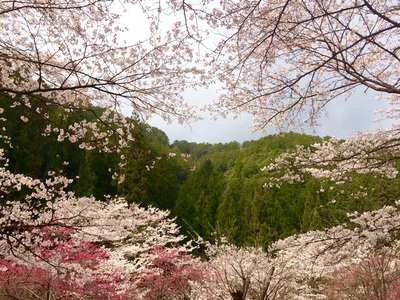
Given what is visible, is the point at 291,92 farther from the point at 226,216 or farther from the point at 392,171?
the point at 226,216

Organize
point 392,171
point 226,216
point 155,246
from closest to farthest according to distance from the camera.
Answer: point 392,171 → point 155,246 → point 226,216

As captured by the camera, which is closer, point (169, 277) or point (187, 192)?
point (169, 277)

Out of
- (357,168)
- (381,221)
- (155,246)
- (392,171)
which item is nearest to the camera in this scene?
(381,221)

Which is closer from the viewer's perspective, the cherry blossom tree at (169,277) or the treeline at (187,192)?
the cherry blossom tree at (169,277)

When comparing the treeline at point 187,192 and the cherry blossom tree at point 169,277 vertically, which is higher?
the treeline at point 187,192

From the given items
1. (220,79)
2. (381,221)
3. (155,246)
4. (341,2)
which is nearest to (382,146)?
(381,221)

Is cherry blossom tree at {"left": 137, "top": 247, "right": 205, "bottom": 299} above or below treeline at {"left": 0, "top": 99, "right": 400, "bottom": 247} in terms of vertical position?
below

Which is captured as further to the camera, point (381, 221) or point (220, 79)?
point (220, 79)

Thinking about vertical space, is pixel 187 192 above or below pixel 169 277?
above

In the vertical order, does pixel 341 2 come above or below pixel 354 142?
above

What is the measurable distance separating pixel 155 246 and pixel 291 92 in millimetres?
7967

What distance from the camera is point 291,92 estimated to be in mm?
3979

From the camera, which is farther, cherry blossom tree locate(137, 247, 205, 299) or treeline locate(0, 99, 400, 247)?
treeline locate(0, 99, 400, 247)

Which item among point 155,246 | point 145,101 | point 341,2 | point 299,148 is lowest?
point 155,246
